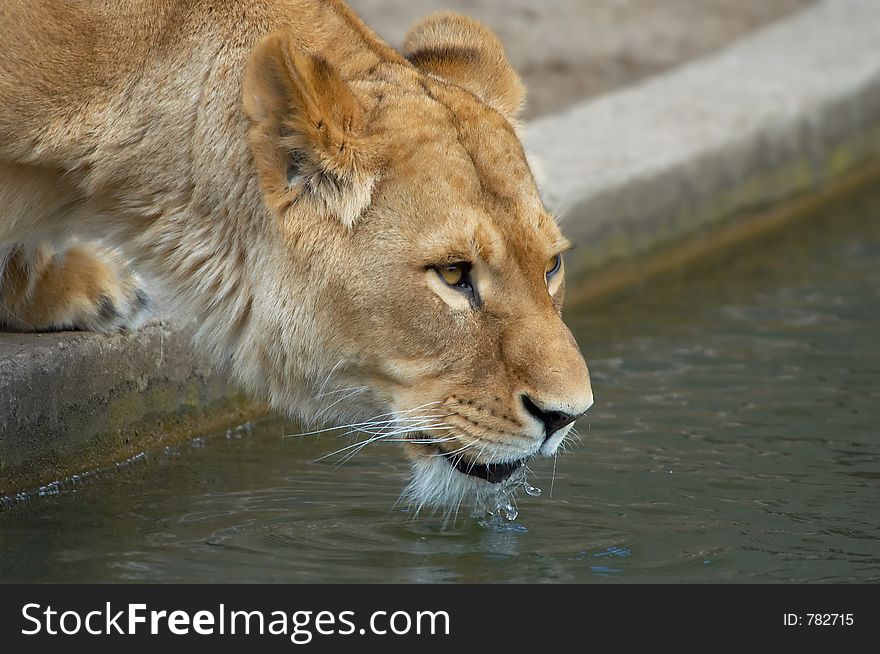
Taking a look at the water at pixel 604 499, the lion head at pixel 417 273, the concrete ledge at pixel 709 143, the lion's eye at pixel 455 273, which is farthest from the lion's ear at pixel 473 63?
the concrete ledge at pixel 709 143

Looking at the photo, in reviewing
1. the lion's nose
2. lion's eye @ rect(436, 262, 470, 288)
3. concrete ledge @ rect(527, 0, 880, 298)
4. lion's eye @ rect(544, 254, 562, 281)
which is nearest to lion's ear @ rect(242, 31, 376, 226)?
lion's eye @ rect(436, 262, 470, 288)

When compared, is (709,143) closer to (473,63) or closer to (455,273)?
(473,63)

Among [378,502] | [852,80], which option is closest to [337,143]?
[378,502]

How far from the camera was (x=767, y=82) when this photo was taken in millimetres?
9336

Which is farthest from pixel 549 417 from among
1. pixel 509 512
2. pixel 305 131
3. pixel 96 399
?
pixel 96 399

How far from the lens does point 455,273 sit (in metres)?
3.97

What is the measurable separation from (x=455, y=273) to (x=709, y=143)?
4635 millimetres

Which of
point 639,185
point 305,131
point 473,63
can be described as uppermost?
point 639,185

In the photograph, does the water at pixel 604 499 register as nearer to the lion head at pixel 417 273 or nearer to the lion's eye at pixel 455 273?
the lion head at pixel 417 273

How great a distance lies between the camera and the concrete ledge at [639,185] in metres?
4.93

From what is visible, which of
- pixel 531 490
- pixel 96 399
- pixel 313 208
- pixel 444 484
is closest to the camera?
pixel 313 208

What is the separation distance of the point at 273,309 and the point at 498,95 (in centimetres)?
103

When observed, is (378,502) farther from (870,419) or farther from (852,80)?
(852,80)

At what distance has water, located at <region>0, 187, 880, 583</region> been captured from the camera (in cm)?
424
